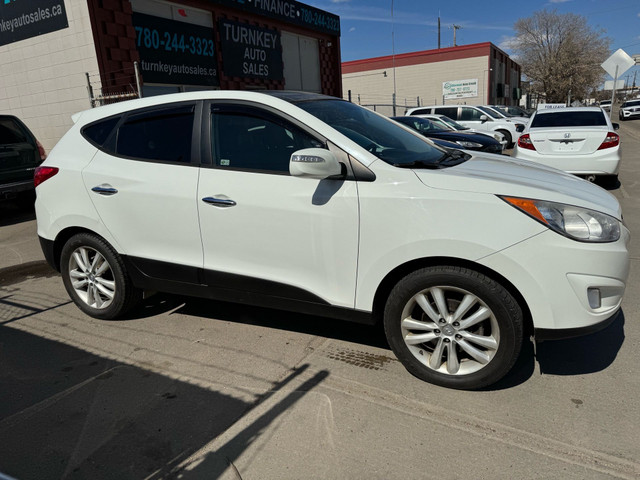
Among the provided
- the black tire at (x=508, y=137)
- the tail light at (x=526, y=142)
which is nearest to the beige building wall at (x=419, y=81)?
the black tire at (x=508, y=137)

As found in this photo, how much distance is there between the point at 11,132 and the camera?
825cm

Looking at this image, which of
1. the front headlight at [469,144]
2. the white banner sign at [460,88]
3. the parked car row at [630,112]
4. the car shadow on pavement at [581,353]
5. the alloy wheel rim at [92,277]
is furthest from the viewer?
the parked car row at [630,112]

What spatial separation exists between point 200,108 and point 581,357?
3.11m

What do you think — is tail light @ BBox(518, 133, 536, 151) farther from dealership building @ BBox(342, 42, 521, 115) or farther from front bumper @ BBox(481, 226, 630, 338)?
dealership building @ BBox(342, 42, 521, 115)

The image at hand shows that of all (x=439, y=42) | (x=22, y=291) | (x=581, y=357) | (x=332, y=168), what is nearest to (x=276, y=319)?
(x=332, y=168)

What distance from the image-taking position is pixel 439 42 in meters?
55.9

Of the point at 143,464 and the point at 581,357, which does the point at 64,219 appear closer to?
the point at 143,464

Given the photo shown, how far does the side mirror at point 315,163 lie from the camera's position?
9.01ft

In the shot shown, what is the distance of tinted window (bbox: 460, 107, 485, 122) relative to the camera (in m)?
18.3

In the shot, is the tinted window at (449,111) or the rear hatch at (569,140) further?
the tinted window at (449,111)

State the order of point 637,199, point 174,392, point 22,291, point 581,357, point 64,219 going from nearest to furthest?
1. point 174,392
2. point 581,357
3. point 64,219
4. point 22,291
5. point 637,199

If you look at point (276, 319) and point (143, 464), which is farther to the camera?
point (276, 319)

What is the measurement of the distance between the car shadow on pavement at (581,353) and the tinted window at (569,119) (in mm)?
6431

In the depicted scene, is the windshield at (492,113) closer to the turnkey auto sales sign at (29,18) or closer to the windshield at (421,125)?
the windshield at (421,125)
